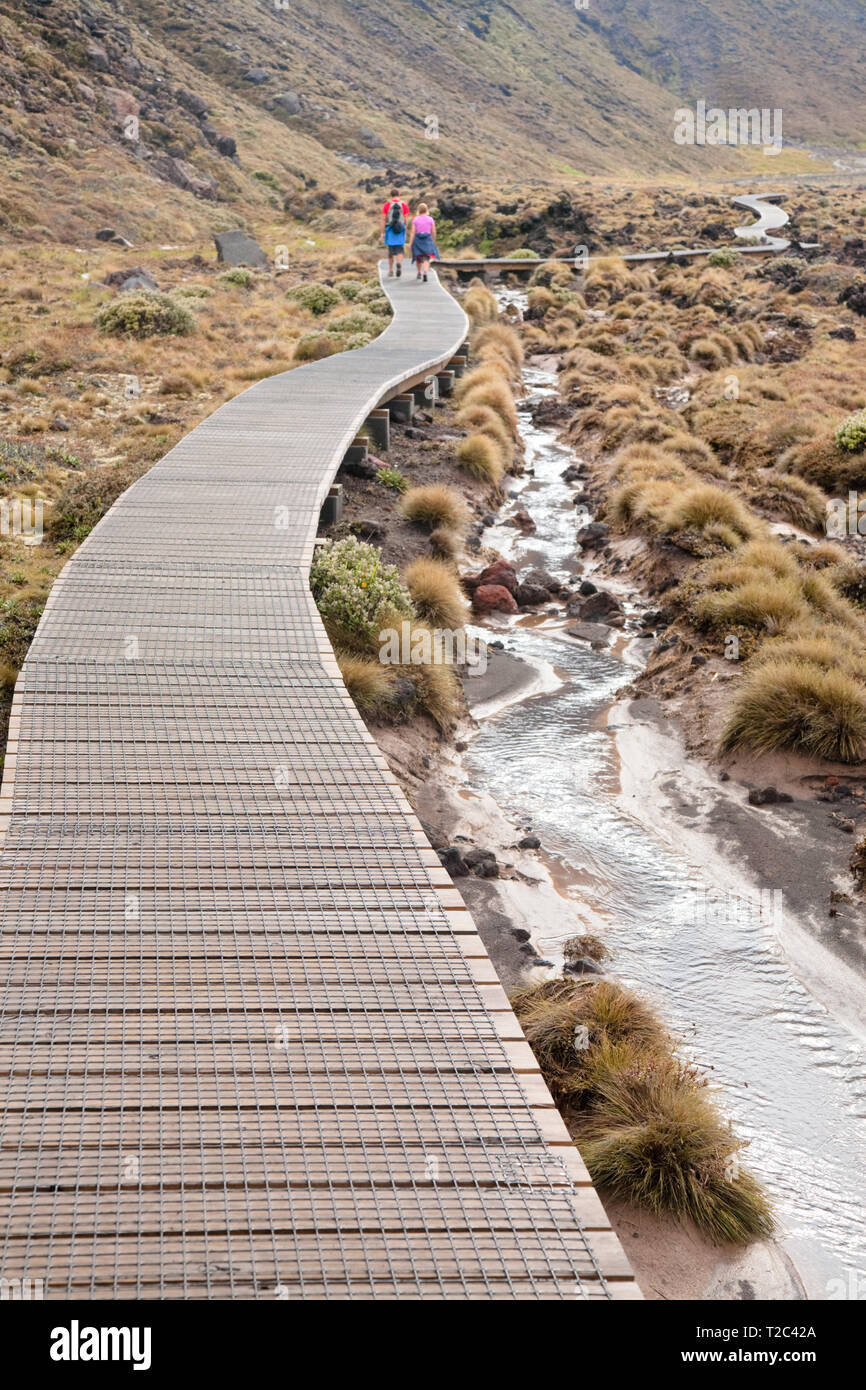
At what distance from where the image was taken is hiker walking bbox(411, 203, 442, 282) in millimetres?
26000

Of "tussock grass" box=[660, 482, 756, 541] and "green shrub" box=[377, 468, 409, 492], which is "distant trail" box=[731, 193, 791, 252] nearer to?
"tussock grass" box=[660, 482, 756, 541]

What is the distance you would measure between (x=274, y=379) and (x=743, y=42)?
15480 centimetres

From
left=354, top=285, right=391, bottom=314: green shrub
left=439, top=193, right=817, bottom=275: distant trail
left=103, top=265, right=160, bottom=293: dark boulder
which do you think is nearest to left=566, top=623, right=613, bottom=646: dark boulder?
left=354, top=285, right=391, bottom=314: green shrub

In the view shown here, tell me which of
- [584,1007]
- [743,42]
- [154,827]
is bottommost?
[584,1007]

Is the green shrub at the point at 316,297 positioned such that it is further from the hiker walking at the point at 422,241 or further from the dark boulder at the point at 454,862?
the dark boulder at the point at 454,862

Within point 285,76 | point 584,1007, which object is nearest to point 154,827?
point 584,1007

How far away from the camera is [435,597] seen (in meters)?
11.3

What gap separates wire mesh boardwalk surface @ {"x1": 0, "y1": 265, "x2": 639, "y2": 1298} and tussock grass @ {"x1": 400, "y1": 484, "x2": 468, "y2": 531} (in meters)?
A: 6.23

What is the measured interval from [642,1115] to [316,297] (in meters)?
26.2

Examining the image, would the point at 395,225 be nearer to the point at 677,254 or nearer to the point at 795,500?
the point at 795,500

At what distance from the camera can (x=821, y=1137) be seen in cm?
542

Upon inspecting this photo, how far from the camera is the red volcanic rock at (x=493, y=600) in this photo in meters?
12.6

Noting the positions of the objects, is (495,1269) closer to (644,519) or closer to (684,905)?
(684,905)

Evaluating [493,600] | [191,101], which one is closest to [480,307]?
[493,600]
